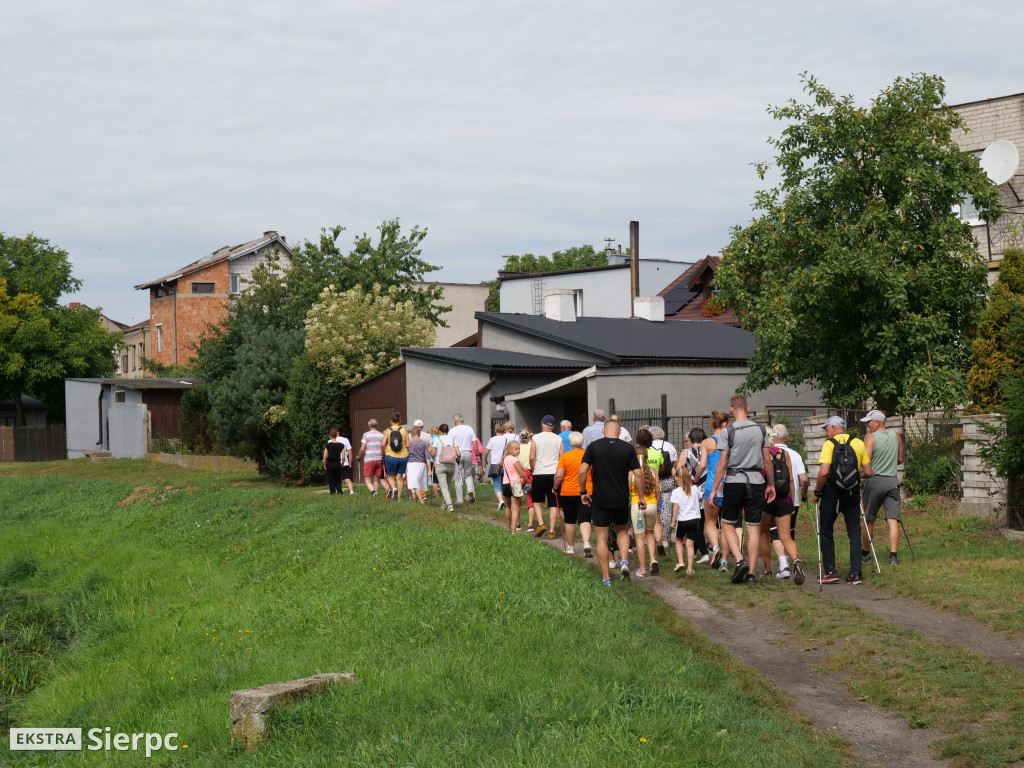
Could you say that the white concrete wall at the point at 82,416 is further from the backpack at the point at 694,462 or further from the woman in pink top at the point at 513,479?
the backpack at the point at 694,462

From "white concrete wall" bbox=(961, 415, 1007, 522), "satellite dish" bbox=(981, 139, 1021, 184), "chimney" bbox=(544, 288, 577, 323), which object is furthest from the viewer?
"chimney" bbox=(544, 288, 577, 323)

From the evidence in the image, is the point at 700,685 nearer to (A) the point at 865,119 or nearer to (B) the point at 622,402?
(A) the point at 865,119

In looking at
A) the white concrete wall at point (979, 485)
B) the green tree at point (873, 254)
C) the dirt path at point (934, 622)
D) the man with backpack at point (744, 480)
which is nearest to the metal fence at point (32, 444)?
the green tree at point (873, 254)

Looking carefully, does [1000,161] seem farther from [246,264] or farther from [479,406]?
[246,264]

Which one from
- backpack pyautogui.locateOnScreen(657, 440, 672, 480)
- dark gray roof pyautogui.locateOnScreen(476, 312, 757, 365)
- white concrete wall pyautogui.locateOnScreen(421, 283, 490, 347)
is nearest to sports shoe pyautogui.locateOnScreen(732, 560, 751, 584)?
backpack pyautogui.locateOnScreen(657, 440, 672, 480)

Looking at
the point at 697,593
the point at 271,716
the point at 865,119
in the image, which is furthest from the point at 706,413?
the point at 271,716

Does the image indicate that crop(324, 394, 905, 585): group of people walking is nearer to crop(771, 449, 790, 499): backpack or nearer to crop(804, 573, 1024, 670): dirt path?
crop(771, 449, 790, 499): backpack

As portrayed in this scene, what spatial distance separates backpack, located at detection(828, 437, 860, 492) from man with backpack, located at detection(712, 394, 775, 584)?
74 cm

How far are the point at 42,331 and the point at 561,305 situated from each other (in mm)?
35253

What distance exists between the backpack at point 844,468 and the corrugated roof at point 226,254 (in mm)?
58970

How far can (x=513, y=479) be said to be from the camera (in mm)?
16656

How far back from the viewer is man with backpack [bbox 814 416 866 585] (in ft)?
39.1

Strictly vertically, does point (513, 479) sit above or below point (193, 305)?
below

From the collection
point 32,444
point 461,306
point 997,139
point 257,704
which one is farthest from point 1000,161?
point 32,444
